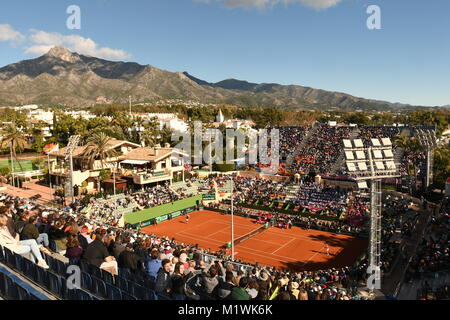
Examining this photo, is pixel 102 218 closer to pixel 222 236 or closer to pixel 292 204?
pixel 222 236

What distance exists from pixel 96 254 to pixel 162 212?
3247 centimetres

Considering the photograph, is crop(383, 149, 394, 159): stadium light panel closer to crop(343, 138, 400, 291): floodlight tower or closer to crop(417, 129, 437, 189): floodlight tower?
crop(343, 138, 400, 291): floodlight tower

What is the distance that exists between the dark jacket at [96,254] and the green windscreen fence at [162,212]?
28.7m

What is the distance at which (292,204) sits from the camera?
44.1m

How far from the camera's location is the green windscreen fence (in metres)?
39.1

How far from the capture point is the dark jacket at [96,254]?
1025cm

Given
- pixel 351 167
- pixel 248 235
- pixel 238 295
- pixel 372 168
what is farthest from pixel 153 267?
pixel 248 235

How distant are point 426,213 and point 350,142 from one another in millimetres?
21789

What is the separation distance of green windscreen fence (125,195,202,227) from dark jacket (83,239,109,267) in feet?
94.2

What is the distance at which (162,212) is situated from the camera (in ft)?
139

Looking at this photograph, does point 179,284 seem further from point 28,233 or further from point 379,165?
point 379,165

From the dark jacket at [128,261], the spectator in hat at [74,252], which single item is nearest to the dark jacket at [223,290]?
the dark jacket at [128,261]
